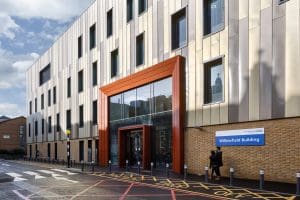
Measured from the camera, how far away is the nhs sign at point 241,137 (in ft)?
68.0

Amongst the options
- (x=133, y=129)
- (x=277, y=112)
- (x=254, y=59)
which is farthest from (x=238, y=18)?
(x=133, y=129)

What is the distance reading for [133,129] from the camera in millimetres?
33031

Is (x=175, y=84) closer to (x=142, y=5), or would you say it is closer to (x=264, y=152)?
(x=264, y=152)

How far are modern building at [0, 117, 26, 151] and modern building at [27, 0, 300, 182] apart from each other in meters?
46.3

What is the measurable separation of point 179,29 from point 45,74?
38703 mm

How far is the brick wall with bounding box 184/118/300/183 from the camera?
18.9 metres

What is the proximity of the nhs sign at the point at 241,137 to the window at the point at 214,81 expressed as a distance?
1893 mm

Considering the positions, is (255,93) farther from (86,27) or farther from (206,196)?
(86,27)

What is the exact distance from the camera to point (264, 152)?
67.3ft

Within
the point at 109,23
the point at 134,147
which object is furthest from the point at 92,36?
the point at 134,147

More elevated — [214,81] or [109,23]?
[109,23]

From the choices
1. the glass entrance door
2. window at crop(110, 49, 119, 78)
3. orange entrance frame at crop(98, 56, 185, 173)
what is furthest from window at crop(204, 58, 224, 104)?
window at crop(110, 49, 119, 78)

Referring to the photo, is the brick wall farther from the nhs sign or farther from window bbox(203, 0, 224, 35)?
window bbox(203, 0, 224, 35)

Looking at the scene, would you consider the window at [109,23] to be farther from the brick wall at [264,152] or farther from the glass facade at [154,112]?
the brick wall at [264,152]
